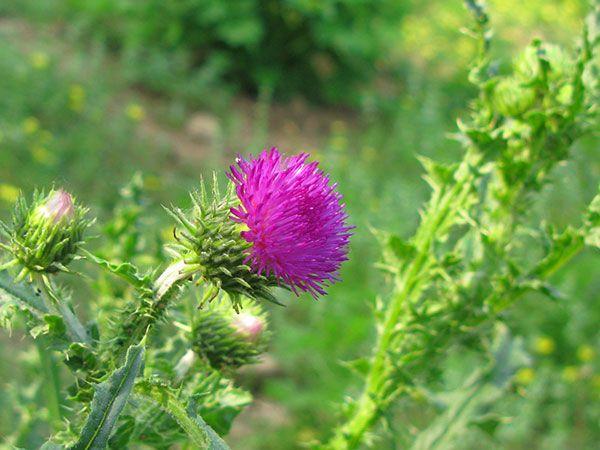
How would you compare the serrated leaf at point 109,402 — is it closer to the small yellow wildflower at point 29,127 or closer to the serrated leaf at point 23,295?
the serrated leaf at point 23,295

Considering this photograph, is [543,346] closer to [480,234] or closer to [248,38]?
[480,234]

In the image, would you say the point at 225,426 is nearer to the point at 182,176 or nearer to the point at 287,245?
the point at 287,245

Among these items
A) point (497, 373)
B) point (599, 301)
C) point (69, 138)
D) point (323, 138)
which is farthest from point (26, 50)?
point (497, 373)

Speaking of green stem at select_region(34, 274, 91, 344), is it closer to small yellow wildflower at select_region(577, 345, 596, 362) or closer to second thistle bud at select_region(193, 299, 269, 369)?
second thistle bud at select_region(193, 299, 269, 369)

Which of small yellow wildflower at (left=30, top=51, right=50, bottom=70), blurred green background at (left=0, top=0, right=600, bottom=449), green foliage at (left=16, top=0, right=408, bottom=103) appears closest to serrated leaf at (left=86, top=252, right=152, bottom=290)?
blurred green background at (left=0, top=0, right=600, bottom=449)

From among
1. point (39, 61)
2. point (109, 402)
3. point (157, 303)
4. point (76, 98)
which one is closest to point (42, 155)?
point (76, 98)
